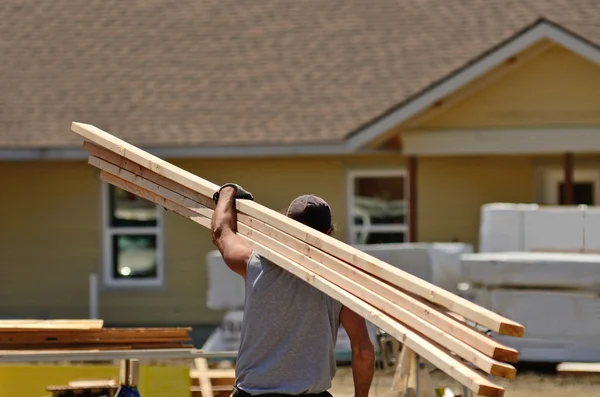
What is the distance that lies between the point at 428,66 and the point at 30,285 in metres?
7.66

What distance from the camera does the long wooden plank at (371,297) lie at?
5.33 meters

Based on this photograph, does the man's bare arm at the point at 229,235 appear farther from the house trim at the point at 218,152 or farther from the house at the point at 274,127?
the house trim at the point at 218,152

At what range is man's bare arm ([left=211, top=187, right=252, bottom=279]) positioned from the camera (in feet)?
20.3

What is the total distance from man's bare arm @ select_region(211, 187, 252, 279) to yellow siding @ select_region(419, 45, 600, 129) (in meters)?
12.4

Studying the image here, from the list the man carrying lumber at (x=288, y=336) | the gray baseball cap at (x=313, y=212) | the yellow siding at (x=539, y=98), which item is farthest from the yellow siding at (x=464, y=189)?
the man carrying lumber at (x=288, y=336)

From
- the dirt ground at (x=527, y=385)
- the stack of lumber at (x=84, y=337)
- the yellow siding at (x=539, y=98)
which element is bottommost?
the dirt ground at (x=527, y=385)

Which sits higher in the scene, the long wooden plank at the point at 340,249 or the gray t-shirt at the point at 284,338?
the long wooden plank at the point at 340,249

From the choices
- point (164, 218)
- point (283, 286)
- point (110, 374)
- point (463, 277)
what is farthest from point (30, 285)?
point (283, 286)

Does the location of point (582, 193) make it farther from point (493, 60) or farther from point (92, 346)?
point (92, 346)

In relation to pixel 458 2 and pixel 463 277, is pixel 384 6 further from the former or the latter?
pixel 463 277

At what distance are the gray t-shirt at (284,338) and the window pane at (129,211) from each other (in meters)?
15.7

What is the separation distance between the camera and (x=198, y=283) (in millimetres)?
21031

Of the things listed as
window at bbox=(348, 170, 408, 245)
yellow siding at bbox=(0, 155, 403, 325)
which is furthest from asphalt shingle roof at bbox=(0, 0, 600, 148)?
window at bbox=(348, 170, 408, 245)

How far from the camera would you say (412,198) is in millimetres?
19156
